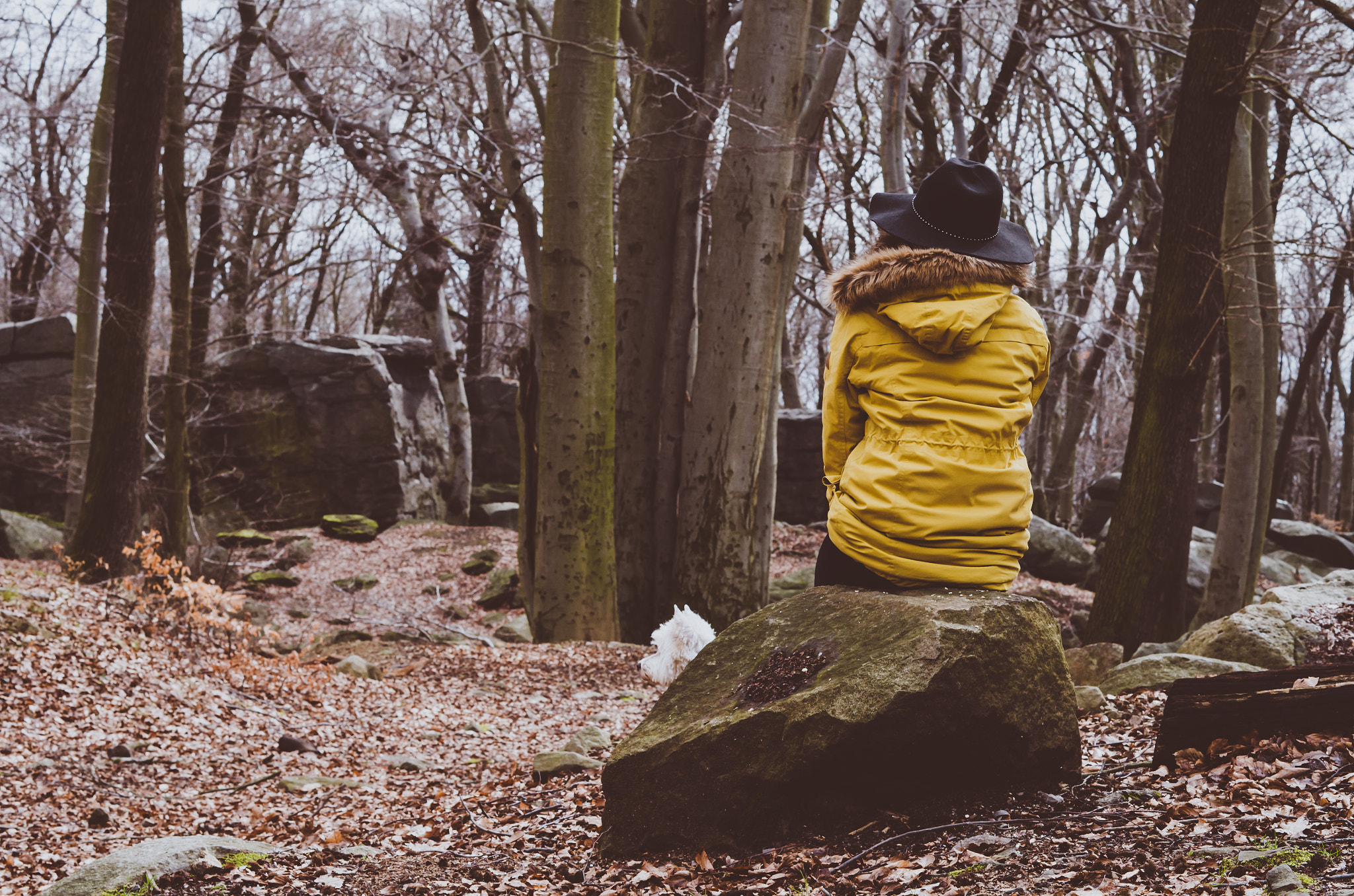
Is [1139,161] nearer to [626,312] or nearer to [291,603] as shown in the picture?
[626,312]

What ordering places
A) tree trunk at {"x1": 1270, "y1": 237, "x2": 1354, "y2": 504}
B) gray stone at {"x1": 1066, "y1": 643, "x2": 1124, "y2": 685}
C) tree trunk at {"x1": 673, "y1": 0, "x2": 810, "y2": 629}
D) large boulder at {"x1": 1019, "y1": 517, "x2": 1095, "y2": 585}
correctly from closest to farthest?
gray stone at {"x1": 1066, "y1": 643, "x2": 1124, "y2": 685} → tree trunk at {"x1": 673, "y1": 0, "x2": 810, "y2": 629} → tree trunk at {"x1": 1270, "y1": 237, "x2": 1354, "y2": 504} → large boulder at {"x1": 1019, "y1": 517, "x2": 1095, "y2": 585}

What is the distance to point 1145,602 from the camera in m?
6.79

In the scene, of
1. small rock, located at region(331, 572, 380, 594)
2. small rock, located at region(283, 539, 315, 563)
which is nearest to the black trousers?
small rock, located at region(331, 572, 380, 594)

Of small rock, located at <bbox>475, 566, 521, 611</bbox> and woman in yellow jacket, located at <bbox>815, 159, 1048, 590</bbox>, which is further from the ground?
woman in yellow jacket, located at <bbox>815, 159, 1048, 590</bbox>

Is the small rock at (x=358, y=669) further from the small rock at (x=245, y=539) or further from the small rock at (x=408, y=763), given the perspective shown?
the small rock at (x=245, y=539)

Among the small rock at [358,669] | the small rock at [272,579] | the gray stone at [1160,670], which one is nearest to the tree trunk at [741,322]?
the small rock at [358,669]

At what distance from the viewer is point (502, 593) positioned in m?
12.9

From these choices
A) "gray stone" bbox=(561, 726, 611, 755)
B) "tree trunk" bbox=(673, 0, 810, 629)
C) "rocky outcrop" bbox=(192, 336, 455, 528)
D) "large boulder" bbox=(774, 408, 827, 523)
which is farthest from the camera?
"large boulder" bbox=(774, 408, 827, 523)

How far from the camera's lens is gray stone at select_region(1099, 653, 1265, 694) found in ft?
16.4

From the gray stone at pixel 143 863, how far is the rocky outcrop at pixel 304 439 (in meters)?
14.5

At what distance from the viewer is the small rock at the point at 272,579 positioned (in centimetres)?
1374

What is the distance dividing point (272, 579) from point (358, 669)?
7.23 metres

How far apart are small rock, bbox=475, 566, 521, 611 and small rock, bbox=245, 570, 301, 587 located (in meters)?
3.06

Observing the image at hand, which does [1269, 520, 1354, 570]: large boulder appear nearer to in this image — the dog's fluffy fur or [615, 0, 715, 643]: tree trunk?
[615, 0, 715, 643]: tree trunk
